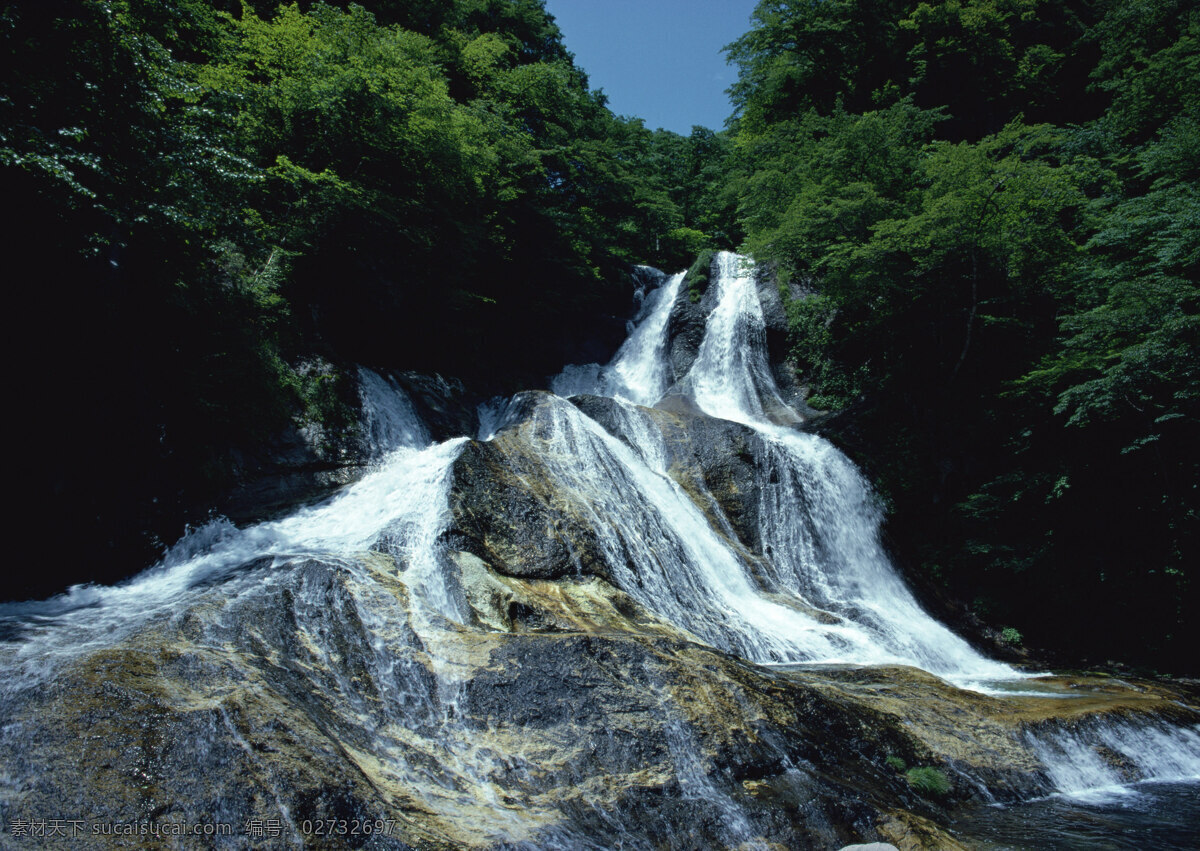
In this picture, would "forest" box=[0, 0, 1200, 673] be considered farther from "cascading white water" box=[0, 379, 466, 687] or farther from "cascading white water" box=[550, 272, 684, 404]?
"cascading white water" box=[550, 272, 684, 404]

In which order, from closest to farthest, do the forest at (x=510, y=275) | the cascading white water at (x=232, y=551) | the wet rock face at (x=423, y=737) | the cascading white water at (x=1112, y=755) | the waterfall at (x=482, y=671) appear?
1. the wet rock face at (x=423, y=737)
2. the waterfall at (x=482, y=671)
3. the cascading white water at (x=232, y=551)
4. the cascading white water at (x=1112, y=755)
5. the forest at (x=510, y=275)

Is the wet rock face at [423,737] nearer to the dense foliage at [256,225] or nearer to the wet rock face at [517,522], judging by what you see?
the wet rock face at [517,522]

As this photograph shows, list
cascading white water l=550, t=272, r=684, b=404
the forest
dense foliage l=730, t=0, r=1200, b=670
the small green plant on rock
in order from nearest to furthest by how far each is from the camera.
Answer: the small green plant on rock < the forest < dense foliage l=730, t=0, r=1200, b=670 < cascading white water l=550, t=272, r=684, b=404

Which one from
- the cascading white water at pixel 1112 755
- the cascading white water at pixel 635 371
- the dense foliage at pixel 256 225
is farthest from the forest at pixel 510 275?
the cascading white water at pixel 1112 755

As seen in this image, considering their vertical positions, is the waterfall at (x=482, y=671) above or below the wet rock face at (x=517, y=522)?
below

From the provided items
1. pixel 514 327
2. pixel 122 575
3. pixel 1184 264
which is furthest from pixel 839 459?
pixel 122 575

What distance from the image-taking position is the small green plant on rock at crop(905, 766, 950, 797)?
5.15 meters

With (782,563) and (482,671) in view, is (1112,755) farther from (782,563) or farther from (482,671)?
(482,671)

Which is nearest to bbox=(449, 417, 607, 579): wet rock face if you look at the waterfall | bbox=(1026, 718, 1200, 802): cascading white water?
the waterfall

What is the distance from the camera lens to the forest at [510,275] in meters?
6.89

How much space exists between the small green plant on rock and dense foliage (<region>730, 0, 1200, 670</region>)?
847 centimetres

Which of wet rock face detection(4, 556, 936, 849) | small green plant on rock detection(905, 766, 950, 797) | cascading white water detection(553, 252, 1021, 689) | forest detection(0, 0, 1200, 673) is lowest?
small green plant on rock detection(905, 766, 950, 797)

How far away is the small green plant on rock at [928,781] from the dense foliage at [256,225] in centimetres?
902

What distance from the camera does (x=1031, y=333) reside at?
47.0 feet
